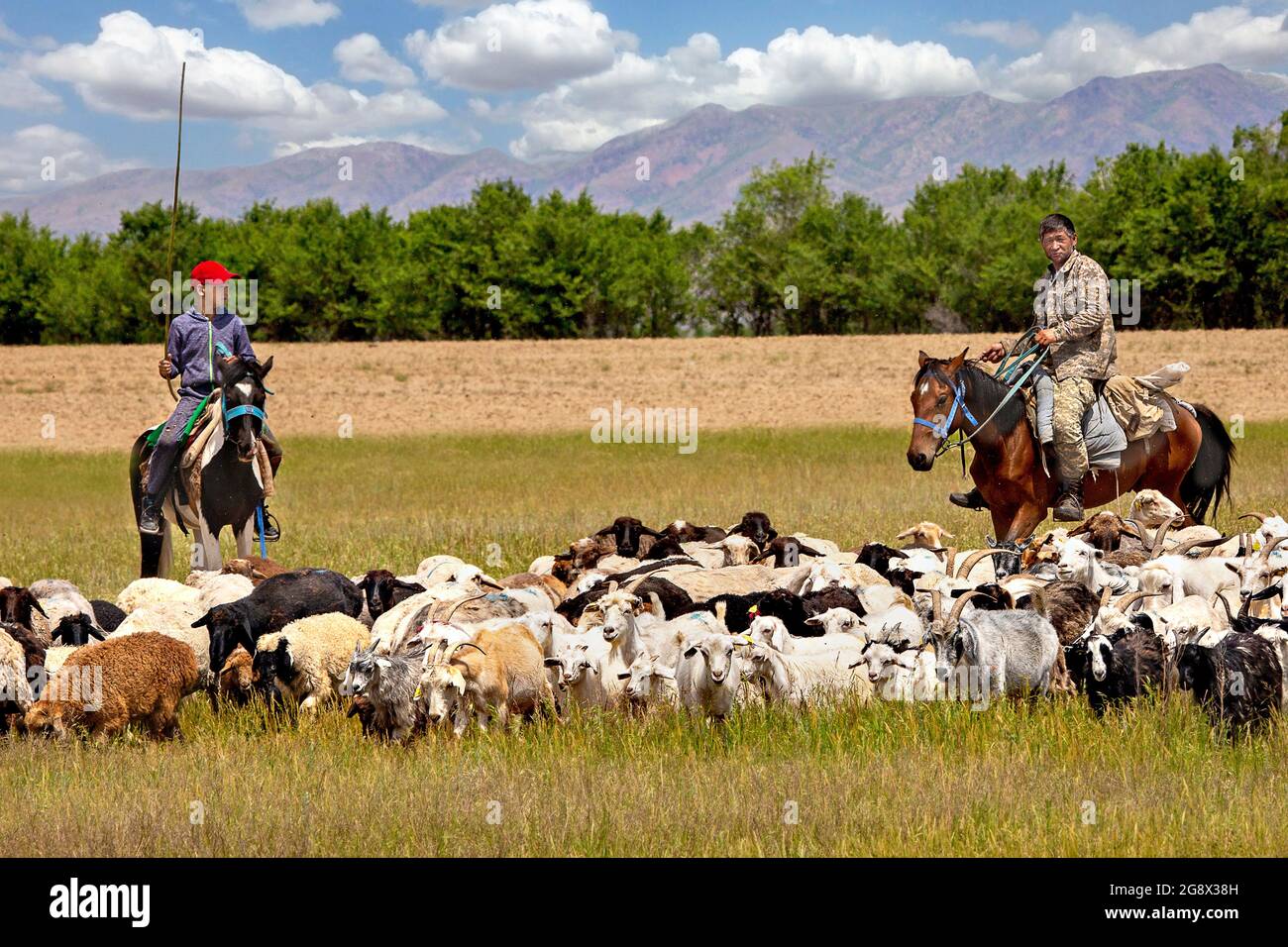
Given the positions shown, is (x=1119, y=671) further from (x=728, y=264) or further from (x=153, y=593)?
(x=728, y=264)

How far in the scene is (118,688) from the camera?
7.92 m

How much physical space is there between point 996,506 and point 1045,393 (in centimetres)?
110

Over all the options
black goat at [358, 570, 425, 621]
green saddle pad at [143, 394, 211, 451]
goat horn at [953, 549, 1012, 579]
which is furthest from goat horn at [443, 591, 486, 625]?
green saddle pad at [143, 394, 211, 451]

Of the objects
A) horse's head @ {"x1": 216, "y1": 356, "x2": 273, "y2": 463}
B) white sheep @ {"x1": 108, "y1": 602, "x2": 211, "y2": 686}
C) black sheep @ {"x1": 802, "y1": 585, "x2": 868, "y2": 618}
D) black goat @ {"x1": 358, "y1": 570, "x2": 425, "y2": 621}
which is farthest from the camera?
horse's head @ {"x1": 216, "y1": 356, "x2": 273, "y2": 463}

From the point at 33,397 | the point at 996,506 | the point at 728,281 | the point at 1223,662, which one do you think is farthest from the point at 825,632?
the point at 728,281

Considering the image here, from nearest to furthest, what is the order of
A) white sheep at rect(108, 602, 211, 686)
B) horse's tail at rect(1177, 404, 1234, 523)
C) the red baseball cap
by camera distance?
1. white sheep at rect(108, 602, 211, 686)
2. the red baseball cap
3. horse's tail at rect(1177, 404, 1234, 523)

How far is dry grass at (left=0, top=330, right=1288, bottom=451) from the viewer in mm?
42688

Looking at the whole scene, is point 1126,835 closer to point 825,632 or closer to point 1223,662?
point 1223,662

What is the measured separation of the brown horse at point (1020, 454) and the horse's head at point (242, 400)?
5482 millimetres

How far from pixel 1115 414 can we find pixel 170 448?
854 centimetres

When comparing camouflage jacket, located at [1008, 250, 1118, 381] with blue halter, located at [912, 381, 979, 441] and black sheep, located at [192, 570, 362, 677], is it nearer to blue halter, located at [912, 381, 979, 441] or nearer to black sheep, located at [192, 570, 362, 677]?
blue halter, located at [912, 381, 979, 441]

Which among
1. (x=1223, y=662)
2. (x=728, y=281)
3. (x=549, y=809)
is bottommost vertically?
(x=549, y=809)

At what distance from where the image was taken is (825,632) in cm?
921

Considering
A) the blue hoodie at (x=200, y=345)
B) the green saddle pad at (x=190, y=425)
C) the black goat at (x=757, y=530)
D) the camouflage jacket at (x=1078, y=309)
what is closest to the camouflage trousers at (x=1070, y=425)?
the camouflage jacket at (x=1078, y=309)
